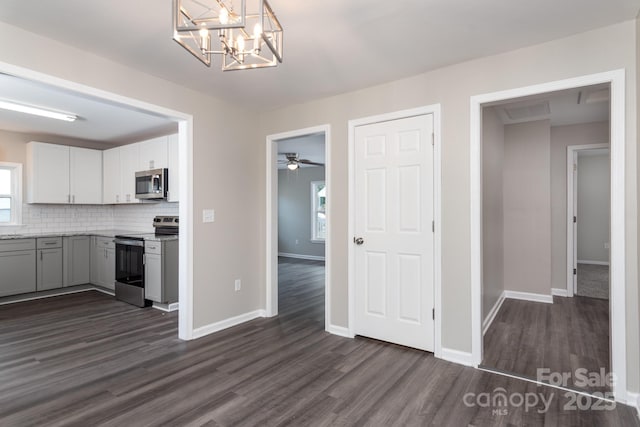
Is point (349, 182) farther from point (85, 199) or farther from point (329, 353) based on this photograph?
point (85, 199)

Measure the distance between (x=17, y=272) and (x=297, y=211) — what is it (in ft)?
19.2

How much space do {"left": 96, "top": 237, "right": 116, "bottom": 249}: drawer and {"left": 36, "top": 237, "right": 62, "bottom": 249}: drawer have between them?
0.50 metres

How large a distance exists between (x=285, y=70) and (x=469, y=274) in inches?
91.9

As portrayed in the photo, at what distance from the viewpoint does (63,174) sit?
5.42m

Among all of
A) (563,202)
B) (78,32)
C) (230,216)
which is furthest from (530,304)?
(78,32)

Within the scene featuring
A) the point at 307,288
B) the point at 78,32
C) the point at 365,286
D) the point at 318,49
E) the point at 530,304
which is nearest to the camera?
the point at 78,32

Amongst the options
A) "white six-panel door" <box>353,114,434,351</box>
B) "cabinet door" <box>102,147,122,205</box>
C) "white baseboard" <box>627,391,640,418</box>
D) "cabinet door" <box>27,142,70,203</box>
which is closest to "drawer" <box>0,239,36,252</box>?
"cabinet door" <box>27,142,70,203</box>

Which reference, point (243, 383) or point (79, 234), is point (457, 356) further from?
point (79, 234)

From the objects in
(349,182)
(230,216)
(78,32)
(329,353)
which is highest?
(78,32)

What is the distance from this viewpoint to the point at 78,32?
92.5 inches

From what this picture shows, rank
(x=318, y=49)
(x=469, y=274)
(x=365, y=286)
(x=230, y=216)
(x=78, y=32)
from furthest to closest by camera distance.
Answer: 1. (x=230, y=216)
2. (x=365, y=286)
3. (x=469, y=274)
4. (x=318, y=49)
5. (x=78, y=32)

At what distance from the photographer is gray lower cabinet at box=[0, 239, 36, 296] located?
470 centimetres

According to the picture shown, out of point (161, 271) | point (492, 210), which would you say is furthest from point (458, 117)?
point (161, 271)

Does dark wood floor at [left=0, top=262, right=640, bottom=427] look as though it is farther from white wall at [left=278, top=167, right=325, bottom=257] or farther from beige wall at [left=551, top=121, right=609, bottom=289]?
white wall at [left=278, top=167, right=325, bottom=257]
